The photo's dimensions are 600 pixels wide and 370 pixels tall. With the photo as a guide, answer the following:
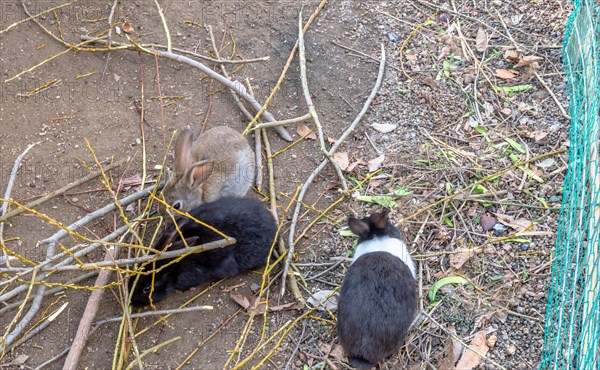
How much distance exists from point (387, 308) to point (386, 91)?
272cm

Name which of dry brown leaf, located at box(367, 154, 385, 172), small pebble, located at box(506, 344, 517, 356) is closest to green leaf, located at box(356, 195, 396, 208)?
dry brown leaf, located at box(367, 154, 385, 172)

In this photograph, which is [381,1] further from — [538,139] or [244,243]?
[244,243]

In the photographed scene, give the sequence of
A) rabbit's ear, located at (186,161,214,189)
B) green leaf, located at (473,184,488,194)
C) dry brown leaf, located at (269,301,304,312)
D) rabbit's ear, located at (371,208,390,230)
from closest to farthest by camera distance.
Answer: rabbit's ear, located at (371,208,390,230) < dry brown leaf, located at (269,301,304,312) < rabbit's ear, located at (186,161,214,189) < green leaf, located at (473,184,488,194)

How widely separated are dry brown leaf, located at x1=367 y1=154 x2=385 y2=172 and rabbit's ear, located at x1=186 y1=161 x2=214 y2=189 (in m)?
1.41

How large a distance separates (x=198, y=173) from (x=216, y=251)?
75 centimetres

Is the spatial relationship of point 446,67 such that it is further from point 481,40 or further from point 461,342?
point 461,342

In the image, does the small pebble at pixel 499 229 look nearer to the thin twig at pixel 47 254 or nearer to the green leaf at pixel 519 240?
the green leaf at pixel 519 240

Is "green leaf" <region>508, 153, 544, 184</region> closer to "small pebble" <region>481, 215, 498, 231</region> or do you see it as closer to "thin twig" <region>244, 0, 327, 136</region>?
"small pebble" <region>481, 215, 498, 231</region>

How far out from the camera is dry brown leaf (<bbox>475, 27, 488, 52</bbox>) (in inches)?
252

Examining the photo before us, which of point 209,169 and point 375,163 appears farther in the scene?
point 375,163

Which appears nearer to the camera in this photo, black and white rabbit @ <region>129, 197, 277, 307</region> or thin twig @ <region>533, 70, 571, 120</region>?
black and white rabbit @ <region>129, 197, 277, 307</region>

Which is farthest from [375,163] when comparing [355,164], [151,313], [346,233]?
[151,313]

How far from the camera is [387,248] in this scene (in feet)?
15.2

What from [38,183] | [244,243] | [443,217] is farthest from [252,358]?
[38,183]
